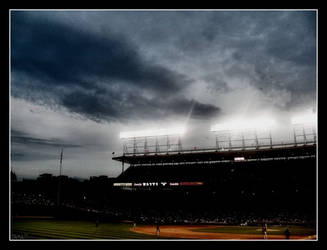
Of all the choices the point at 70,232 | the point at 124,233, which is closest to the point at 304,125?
the point at 124,233

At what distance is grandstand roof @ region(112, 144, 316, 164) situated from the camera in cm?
3600

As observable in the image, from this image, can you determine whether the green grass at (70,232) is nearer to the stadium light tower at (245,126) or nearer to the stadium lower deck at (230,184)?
the stadium lower deck at (230,184)

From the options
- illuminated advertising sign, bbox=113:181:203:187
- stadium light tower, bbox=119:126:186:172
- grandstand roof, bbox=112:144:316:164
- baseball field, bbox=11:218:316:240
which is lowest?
baseball field, bbox=11:218:316:240

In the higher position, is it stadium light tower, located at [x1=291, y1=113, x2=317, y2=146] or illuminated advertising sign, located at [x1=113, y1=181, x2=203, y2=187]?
stadium light tower, located at [x1=291, y1=113, x2=317, y2=146]

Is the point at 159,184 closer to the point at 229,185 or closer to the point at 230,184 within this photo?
the point at 229,185

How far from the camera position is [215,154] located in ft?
131

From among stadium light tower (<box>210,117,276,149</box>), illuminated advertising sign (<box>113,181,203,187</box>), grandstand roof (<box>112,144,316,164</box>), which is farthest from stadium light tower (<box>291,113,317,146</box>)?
illuminated advertising sign (<box>113,181,203,187</box>)

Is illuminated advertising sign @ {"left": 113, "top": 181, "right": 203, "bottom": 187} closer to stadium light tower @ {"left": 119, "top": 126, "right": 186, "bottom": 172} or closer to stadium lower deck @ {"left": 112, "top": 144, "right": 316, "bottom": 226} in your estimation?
stadium lower deck @ {"left": 112, "top": 144, "right": 316, "bottom": 226}

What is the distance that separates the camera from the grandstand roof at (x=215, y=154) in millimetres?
36000

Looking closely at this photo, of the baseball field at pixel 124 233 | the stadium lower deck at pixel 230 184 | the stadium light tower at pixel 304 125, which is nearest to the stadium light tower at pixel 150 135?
the stadium lower deck at pixel 230 184
